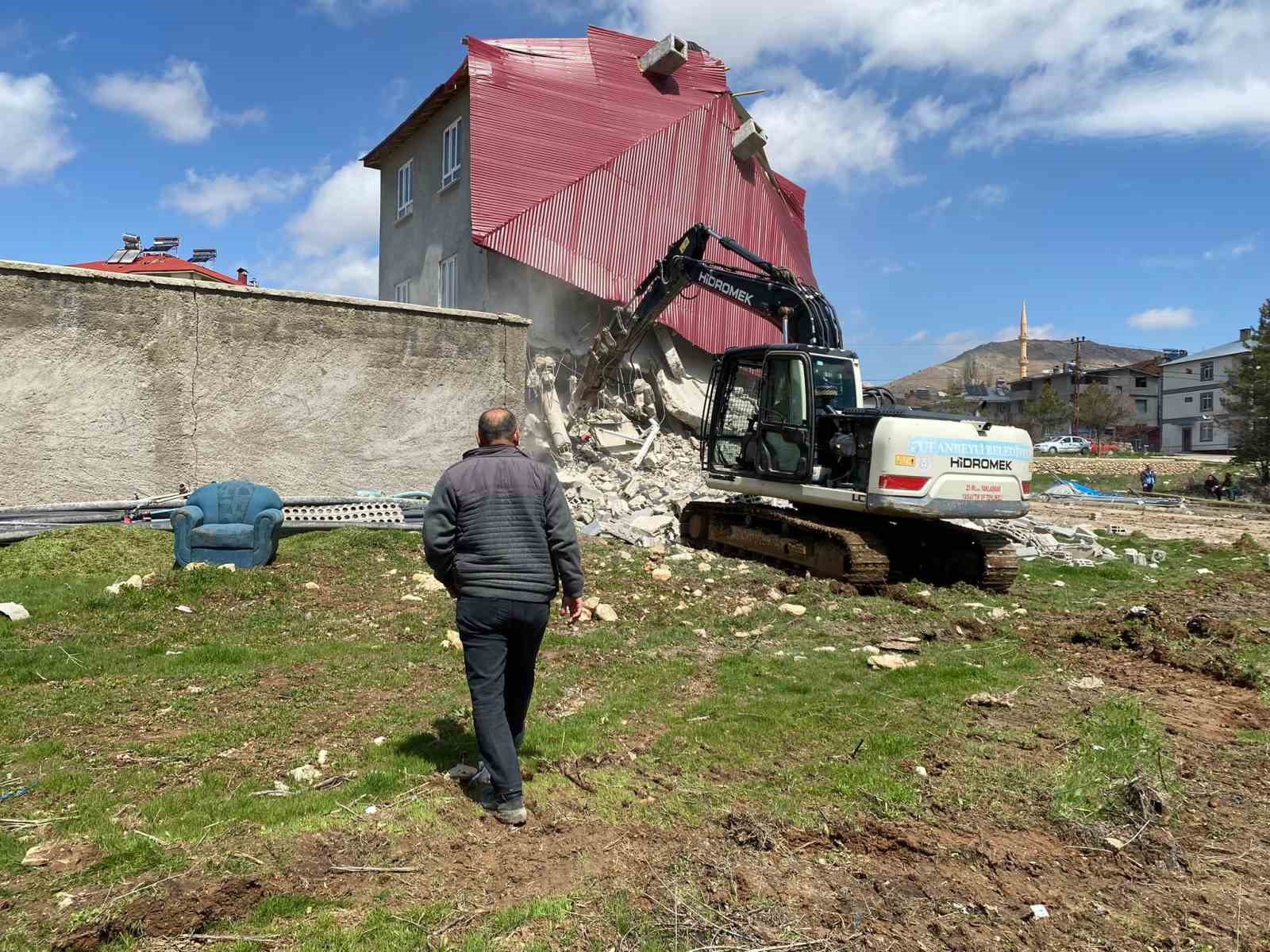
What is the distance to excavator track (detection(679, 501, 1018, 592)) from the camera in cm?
991

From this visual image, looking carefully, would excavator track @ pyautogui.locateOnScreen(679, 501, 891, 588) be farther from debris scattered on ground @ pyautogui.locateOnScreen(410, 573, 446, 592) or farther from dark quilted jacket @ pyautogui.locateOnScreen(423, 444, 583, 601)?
dark quilted jacket @ pyautogui.locateOnScreen(423, 444, 583, 601)

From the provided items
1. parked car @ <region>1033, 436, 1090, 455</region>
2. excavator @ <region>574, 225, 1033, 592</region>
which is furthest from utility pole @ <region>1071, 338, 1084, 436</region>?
excavator @ <region>574, 225, 1033, 592</region>

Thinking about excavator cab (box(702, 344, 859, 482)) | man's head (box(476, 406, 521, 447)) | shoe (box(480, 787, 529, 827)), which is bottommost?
shoe (box(480, 787, 529, 827))

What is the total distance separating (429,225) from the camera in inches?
818

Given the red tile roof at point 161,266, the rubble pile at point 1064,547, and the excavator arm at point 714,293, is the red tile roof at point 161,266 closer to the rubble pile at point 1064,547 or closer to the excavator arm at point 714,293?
the excavator arm at point 714,293

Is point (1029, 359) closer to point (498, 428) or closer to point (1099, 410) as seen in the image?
point (1099, 410)

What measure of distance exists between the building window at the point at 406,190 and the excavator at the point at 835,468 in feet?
37.7

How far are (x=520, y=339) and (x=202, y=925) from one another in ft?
42.3

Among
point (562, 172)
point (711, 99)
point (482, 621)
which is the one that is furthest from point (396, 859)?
point (711, 99)

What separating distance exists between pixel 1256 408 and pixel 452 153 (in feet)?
92.7

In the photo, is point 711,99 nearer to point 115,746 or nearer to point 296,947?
point 115,746

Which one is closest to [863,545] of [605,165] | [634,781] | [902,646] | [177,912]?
[902,646]

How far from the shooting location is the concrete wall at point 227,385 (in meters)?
11.8

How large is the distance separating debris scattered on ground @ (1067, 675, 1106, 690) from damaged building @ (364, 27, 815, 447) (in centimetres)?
1258
